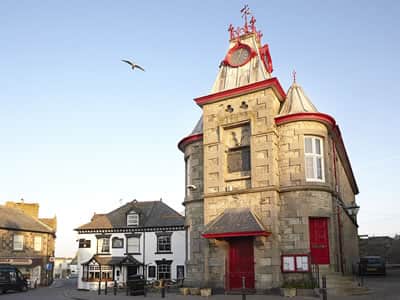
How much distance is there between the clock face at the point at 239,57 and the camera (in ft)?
76.3

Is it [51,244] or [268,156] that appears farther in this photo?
[51,244]

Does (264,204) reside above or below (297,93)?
below

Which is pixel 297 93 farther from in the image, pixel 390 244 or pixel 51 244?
pixel 390 244

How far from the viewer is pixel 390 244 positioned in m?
58.8

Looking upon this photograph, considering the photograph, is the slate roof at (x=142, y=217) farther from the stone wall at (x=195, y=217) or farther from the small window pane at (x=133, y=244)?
the stone wall at (x=195, y=217)

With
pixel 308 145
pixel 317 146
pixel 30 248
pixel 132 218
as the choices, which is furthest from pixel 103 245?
pixel 317 146

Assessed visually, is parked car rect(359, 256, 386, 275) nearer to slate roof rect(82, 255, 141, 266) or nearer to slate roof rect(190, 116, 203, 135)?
slate roof rect(190, 116, 203, 135)

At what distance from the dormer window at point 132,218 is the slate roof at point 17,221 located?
31.1 ft

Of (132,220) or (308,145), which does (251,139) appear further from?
(132,220)

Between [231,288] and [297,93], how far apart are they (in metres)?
10.4

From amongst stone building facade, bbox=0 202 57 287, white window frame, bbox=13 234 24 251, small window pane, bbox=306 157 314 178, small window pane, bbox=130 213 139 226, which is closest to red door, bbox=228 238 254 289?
small window pane, bbox=306 157 314 178

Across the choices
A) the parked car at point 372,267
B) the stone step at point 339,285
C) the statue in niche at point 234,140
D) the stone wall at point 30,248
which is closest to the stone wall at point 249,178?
the statue in niche at point 234,140

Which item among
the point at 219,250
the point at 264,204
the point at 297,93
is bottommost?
the point at 219,250

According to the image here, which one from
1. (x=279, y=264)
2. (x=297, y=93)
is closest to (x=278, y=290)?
(x=279, y=264)
